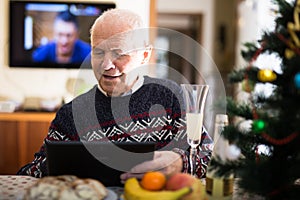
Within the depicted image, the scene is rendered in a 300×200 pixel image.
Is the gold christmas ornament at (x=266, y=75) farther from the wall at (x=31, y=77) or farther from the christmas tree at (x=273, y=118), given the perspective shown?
the wall at (x=31, y=77)

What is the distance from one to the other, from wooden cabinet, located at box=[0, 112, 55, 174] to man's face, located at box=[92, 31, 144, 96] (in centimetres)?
158

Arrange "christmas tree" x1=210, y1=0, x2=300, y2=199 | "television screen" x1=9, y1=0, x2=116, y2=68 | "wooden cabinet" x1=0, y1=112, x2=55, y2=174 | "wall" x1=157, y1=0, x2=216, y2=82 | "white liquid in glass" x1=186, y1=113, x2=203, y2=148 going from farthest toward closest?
"wall" x1=157, y1=0, x2=216, y2=82, "television screen" x1=9, y1=0, x2=116, y2=68, "wooden cabinet" x1=0, y1=112, x2=55, y2=174, "white liquid in glass" x1=186, y1=113, x2=203, y2=148, "christmas tree" x1=210, y1=0, x2=300, y2=199

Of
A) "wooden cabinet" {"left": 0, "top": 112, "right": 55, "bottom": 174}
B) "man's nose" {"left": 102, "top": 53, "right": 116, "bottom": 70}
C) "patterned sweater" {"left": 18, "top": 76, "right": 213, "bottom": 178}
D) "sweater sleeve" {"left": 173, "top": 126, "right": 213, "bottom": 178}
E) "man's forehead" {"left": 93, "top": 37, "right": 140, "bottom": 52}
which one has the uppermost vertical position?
Answer: "man's forehead" {"left": 93, "top": 37, "right": 140, "bottom": 52}

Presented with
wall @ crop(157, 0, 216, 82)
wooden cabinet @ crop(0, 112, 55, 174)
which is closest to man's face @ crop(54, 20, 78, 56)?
wooden cabinet @ crop(0, 112, 55, 174)

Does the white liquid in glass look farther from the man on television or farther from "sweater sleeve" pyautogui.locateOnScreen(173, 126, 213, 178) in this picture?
the man on television

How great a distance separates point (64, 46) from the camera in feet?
11.0

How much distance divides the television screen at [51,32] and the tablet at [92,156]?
2340 millimetres

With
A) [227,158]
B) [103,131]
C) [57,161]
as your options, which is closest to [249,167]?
[227,158]

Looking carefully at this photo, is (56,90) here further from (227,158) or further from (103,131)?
(227,158)

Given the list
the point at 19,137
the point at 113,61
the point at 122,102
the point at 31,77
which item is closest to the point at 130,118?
the point at 122,102

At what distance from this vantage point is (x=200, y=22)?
225 inches

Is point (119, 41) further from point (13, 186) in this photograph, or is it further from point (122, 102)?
point (13, 186)

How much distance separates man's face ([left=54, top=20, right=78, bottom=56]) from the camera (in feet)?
11.0

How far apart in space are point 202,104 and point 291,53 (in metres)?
0.32
